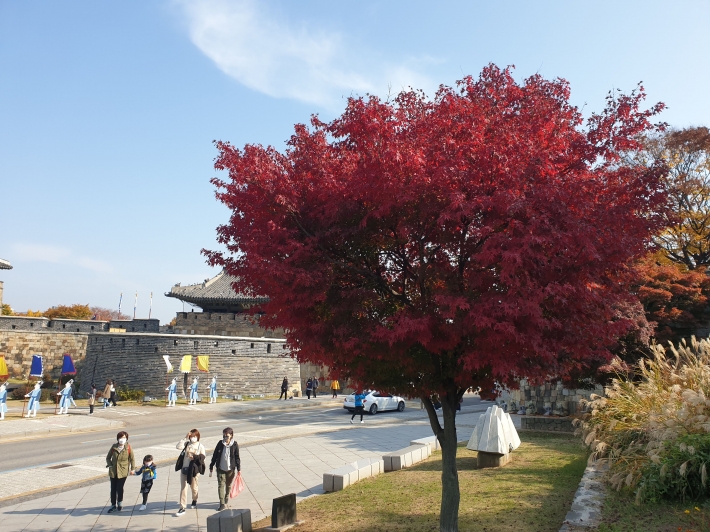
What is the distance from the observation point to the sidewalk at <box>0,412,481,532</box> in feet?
30.8

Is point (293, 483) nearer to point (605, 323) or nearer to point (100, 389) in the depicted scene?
point (605, 323)

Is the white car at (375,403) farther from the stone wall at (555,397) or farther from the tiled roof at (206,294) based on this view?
the tiled roof at (206,294)

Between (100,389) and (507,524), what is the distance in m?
36.4

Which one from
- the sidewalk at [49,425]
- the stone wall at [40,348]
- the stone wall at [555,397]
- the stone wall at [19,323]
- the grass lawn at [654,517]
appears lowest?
the grass lawn at [654,517]

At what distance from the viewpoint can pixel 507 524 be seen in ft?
25.7

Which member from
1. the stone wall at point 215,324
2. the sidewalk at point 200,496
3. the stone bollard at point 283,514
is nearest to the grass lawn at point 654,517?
the stone bollard at point 283,514

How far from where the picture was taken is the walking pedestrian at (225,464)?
9977mm

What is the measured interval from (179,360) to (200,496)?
26951 mm

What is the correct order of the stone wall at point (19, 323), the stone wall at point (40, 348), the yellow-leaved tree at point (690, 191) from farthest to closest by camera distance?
the stone wall at point (19, 323)
the stone wall at point (40, 348)
the yellow-leaved tree at point (690, 191)

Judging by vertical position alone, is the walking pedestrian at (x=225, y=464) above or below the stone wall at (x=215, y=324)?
below

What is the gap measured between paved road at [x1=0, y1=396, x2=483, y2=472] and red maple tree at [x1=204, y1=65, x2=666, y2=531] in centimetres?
1194

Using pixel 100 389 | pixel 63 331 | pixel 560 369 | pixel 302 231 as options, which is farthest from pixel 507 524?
pixel 63 331

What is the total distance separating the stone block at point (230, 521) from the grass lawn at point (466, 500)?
1.40 feet

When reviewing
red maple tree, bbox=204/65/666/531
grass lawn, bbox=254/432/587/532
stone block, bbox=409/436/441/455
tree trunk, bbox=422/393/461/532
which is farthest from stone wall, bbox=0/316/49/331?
tree trunk, bbox=422/393/461/532
